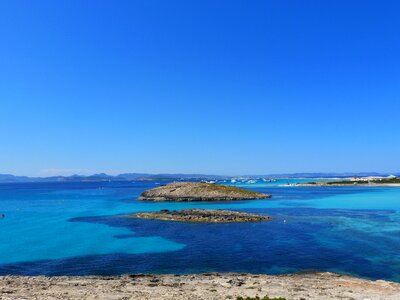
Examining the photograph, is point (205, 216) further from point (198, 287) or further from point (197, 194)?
point (197, 194)

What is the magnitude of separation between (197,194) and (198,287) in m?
86.4

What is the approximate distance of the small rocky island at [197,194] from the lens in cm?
10769

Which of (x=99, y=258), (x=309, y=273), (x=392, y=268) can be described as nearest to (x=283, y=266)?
(x=309, y=273)

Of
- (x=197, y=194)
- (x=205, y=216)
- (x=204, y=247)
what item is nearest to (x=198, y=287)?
(x=204, y=247)

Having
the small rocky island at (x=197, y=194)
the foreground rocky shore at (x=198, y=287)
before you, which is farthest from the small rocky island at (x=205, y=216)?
the small rocky island at (x=197, y=194)

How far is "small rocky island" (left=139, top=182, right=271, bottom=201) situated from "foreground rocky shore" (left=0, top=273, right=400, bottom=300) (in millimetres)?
79611

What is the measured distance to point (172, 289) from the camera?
23.2 m

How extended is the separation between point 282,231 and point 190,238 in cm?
1374

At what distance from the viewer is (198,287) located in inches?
926

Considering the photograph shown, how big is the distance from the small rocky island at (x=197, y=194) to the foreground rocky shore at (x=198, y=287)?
79611 mm

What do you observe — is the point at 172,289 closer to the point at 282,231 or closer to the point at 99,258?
the point at 99,258

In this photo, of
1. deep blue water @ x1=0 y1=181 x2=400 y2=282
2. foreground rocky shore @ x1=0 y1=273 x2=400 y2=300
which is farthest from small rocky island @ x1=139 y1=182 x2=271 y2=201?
foreground rocky shore @ x1=0 y1=273 x2=400 y2=300

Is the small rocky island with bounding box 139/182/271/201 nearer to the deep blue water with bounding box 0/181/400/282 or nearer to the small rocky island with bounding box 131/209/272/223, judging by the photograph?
the small rocky island with bounding box 131/209/272/223

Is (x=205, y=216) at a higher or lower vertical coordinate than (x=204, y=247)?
higher
